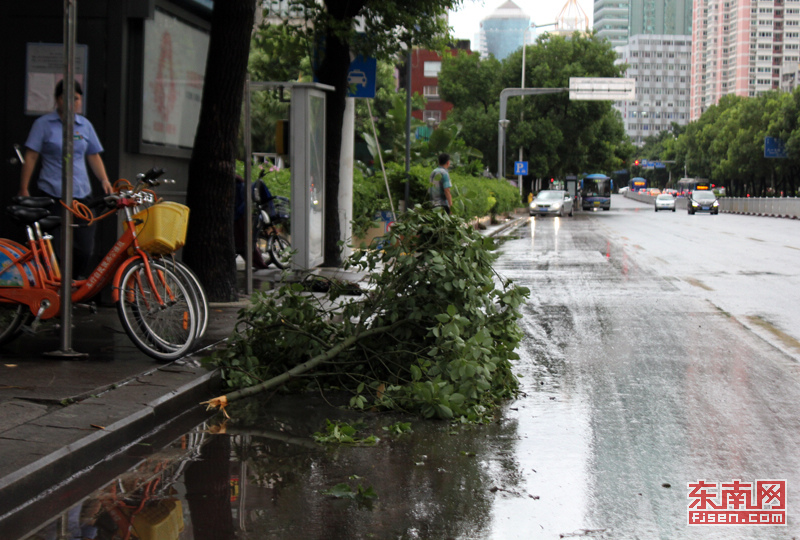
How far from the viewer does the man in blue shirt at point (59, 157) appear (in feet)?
25.5

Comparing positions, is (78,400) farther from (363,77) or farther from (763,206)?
(763,206)

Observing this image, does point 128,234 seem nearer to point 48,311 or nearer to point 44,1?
point 48,311

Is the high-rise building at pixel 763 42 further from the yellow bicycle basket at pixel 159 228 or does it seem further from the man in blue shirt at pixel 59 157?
the yellow bicycle basket at pixel 159 228

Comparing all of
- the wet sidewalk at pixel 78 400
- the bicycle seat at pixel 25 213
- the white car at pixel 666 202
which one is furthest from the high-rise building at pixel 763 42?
the bicycle seat at pixel 25 213

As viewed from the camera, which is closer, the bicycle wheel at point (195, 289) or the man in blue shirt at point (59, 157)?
the bicycle wheel at point (195, 289)

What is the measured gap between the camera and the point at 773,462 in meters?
4.89

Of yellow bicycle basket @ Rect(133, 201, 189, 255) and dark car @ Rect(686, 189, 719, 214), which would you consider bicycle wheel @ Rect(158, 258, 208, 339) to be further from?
dark car @ Rect(686, 189, 719, 214)

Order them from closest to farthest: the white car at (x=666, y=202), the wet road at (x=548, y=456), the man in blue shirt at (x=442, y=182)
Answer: the wet road at (x=548, y=456), the man in blue shirt at (x=442, y=182), the white car at (x=666, y=202)

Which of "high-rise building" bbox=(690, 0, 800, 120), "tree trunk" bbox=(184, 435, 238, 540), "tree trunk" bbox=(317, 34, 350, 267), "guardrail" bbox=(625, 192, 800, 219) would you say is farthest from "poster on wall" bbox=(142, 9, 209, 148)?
"high-rise building" bbox=(690, 0, 800, 120)

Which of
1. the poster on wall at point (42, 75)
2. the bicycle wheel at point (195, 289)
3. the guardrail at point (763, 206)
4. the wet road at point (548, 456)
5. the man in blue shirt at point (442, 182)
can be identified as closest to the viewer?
the wet road at point (548, 456)

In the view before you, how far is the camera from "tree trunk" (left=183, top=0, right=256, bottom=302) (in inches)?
389

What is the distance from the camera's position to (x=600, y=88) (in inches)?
1725

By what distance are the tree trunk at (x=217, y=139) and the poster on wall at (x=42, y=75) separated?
1.28 meters

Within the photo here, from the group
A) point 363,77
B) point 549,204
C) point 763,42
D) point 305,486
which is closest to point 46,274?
point 305,486
